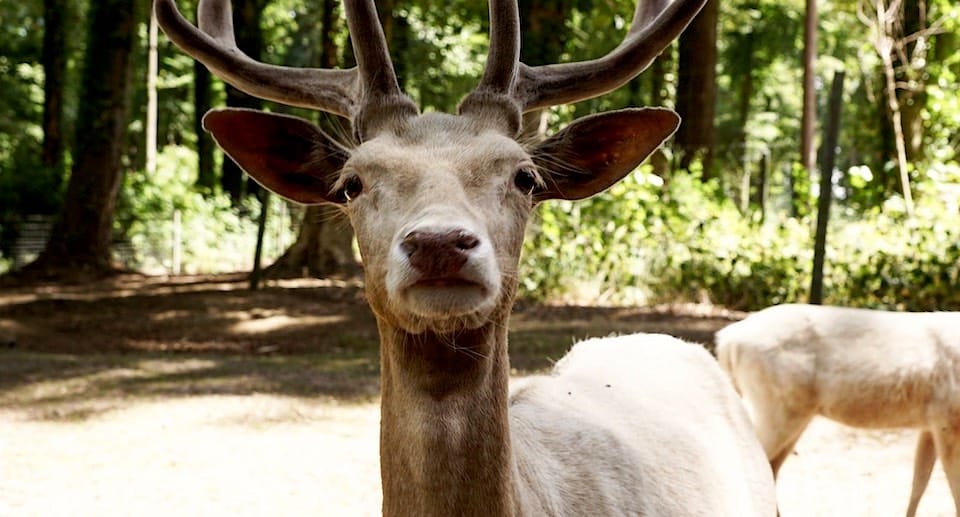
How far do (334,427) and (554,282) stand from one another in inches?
309

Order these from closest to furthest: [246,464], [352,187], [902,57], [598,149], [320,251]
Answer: [352,187]
[598,149]
[246,464]
[902,57]
[320,251]

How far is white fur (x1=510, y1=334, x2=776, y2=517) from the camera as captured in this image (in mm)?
Answer: 3531

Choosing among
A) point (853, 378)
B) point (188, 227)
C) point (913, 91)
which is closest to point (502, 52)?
point (853, 378)

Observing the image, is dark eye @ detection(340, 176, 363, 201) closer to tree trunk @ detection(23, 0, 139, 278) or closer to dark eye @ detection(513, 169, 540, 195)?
dark eye @ detection(513, 169, 540, 195)

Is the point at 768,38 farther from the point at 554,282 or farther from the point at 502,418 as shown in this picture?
the point at 502,418

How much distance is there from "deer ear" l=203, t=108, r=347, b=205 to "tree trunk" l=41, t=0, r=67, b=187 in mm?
29722

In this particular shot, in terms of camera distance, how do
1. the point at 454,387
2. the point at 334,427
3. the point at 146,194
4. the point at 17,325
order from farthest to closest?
the point at 146,194 < the point at 17,325 < the point at 334,427 < the point at 454,387

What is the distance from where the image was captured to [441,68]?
24.9 meters

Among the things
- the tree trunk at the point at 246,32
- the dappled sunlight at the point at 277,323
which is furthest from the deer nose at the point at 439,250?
the tree trunk at the point at 246,32

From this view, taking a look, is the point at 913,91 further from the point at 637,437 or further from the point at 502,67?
the point at 502,67

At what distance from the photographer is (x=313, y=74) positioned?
12.0ft

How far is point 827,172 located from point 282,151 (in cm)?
814

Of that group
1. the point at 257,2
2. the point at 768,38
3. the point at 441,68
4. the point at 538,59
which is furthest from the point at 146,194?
the point at 768,38

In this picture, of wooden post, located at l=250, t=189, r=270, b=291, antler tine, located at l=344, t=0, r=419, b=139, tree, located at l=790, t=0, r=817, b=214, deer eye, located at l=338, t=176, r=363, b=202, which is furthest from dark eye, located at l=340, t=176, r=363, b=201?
tree, located at l=790, t=0, r=817, b=214
